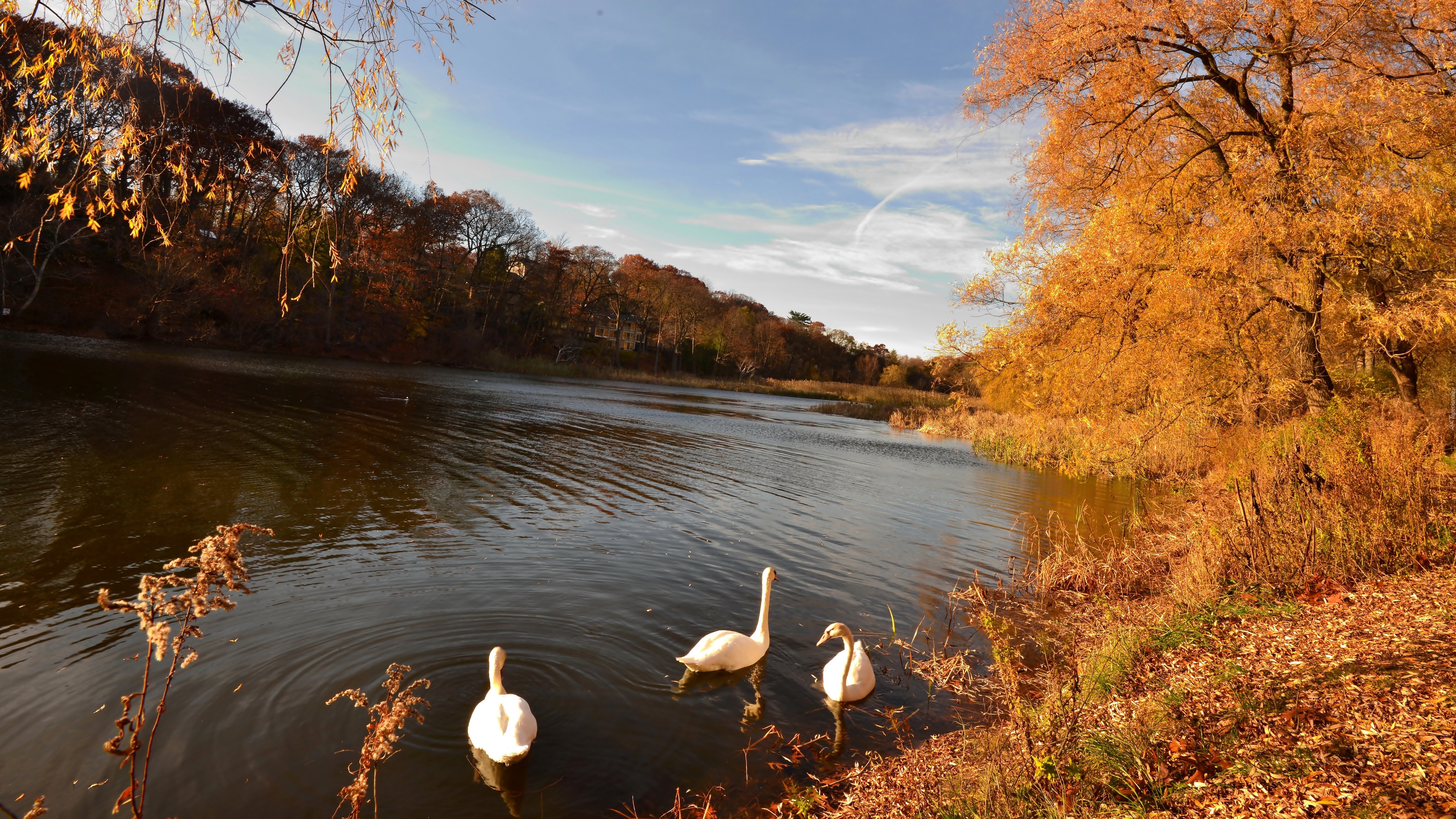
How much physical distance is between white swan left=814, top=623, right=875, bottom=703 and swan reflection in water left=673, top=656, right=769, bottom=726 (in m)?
0.67

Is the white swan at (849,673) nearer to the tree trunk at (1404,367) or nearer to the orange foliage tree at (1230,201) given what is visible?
the orange foliage tree at (1230,201)

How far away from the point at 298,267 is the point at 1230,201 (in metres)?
60.0

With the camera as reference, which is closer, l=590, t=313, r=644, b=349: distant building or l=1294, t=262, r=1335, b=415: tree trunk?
l=1294, t=262, r=1335, b=415: tree trunk

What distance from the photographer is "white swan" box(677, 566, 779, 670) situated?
6.21 m

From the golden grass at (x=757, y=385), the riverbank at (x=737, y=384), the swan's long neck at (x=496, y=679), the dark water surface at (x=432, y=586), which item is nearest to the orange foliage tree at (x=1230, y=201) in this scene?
the dark water surface at (x=432, y=586)

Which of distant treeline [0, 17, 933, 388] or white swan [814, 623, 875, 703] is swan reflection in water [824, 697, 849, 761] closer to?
white swan [814, 623, 875, 703]

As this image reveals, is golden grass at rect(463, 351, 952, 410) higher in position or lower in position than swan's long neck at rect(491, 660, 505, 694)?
higher

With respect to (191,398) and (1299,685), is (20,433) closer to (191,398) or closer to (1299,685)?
(191,398)

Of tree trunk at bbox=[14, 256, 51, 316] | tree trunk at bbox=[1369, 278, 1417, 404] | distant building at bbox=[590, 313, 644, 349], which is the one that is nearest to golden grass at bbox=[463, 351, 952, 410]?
distant building at bbox=[590, 313, 644, 349]

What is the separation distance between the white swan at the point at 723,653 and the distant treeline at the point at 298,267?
14.3ft

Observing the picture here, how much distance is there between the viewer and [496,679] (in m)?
5.05

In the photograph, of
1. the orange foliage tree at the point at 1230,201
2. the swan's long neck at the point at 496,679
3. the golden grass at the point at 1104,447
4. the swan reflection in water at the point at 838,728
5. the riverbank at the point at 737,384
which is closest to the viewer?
the swan's long neck at the point at 496,679

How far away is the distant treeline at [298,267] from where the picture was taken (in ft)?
14.3

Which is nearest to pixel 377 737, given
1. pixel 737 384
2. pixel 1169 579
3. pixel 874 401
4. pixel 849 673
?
pixel 849 673
